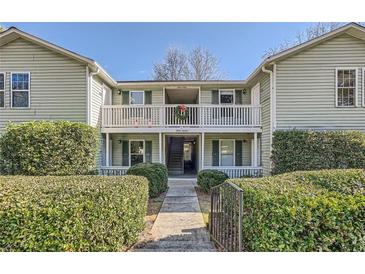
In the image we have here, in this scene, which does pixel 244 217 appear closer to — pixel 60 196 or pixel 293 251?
pixel 293 251

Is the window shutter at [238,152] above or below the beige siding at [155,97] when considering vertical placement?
below

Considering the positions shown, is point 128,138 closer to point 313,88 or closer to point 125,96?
point 125,96

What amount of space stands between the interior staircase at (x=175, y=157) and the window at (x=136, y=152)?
3.04 m

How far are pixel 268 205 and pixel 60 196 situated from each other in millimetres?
3011

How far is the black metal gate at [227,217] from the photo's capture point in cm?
381

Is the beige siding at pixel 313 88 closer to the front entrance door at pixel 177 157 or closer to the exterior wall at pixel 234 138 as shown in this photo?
the exterior wall at pixel 234 138

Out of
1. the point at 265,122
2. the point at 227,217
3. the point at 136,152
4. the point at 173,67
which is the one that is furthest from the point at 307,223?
the point at 173,67

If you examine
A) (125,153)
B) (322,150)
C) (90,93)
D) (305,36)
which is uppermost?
(305,36)

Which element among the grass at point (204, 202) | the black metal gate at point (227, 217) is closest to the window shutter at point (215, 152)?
the grass at point (204, 202)

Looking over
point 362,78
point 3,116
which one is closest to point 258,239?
point 362,78

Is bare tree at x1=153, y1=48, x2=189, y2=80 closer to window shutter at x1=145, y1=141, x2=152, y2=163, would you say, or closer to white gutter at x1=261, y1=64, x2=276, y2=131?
window shutter at x1=145, y1=141, x2=152, y2=163

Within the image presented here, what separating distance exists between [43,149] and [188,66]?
2754 centimetres

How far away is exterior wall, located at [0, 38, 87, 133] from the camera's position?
12.0m

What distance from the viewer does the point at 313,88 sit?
11.6m
